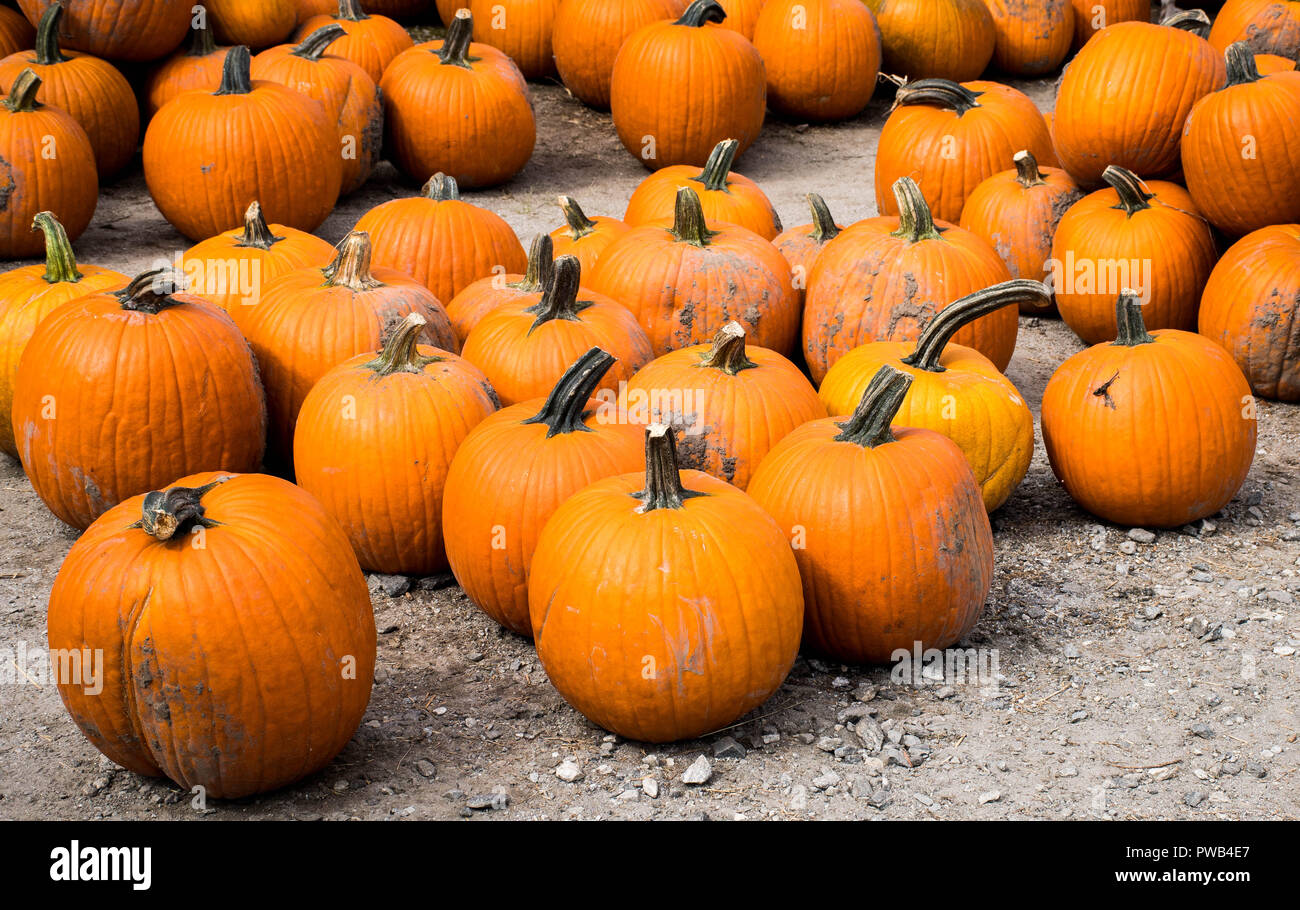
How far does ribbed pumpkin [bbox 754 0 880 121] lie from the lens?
8.54 m

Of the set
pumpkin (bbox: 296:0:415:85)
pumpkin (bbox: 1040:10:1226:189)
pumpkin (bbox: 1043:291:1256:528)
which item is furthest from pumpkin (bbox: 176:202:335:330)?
pumpkin (bbox: 1040:10:1226:189)

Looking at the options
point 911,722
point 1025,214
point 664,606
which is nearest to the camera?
point 664,606

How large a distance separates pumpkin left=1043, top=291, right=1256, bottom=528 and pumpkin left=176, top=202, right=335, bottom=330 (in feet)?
9.89

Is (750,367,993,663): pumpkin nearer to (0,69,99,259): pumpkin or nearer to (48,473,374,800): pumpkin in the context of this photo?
(48,473,374,800): pumpkin

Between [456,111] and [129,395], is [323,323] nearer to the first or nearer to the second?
[129,395]

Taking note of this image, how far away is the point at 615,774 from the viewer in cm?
335

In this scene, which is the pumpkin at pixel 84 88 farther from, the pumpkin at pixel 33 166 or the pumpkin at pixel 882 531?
the pumpkin at pixel 882 531

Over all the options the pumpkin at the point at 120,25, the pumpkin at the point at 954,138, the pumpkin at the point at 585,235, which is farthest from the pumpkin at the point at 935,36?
the pumpkin at the point at 120,25

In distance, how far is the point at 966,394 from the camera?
4.35 m

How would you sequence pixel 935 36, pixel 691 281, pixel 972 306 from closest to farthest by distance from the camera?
pixel 972 306 < pixel 691 281 < pixel 935 36

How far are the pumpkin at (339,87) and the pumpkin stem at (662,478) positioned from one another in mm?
4595

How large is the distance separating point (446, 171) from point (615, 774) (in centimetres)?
524

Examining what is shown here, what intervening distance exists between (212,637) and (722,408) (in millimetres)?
1817

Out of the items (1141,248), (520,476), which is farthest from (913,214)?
(520,476)
